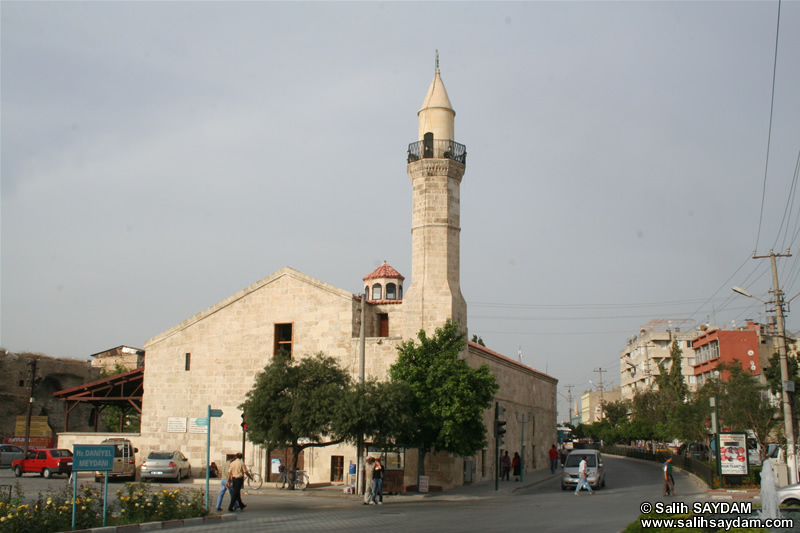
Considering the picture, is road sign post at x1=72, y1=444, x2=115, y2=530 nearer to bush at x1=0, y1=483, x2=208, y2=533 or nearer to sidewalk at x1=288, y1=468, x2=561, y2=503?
A: bush at x1=0, y1=483, x2=208, y2=533

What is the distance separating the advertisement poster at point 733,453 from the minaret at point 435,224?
10.7 metres

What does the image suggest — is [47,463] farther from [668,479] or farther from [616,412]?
[616,412]

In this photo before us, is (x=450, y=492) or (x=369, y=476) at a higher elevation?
(x=369, y=476)

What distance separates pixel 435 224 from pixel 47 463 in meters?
19.9

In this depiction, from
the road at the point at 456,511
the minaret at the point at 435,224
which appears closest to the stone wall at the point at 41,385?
the road at the point at 456,511

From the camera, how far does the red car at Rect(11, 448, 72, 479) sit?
30719 millimetres

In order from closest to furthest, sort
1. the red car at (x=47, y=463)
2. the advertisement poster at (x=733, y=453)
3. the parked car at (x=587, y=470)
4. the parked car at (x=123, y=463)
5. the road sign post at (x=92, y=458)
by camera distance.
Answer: the road sign post at (x=92, y=458) < the advertisement poster at (x=733, y=453) < the parked car at (x=587, y=470) < the parked car at (x=123, y=463) < the red car at (x=47, y=463)

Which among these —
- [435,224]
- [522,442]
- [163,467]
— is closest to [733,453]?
[522,442]

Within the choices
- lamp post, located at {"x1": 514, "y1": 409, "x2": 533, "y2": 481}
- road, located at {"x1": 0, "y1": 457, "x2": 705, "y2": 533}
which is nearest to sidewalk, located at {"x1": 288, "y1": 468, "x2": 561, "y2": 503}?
road, located at {"x1": 0, "y1": 457, "x2": 705, "y2": 533}

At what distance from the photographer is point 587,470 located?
28250 millimetres

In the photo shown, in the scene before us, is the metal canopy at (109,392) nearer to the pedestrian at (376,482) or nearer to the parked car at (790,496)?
the pedestrian at (376,482)

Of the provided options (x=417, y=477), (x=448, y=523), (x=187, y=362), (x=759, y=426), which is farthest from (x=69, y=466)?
(x=759, y=426)

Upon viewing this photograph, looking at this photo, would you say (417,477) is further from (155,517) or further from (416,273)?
(155,517)

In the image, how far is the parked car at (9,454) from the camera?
119 feet
